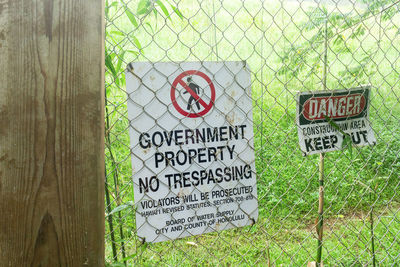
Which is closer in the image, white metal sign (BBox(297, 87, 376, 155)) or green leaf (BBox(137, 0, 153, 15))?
green leaf (BBox(137, 0, 153, 15))

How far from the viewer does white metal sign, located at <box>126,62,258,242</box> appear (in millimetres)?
1528

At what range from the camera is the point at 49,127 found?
1058 millimetres

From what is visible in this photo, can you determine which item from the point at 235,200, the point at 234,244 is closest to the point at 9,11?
the point at 235,200

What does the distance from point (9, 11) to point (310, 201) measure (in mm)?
2815

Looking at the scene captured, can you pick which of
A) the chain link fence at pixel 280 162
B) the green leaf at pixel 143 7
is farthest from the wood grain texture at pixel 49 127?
the green leaf at pixel 143 7

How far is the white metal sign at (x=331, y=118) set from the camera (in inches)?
76.1

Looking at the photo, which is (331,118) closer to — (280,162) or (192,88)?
(192,88)

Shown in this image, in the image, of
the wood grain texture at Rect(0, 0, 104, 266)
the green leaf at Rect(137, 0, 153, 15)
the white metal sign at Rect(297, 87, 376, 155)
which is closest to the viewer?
the wood grain texture at Rect(0, 0, 104, 266)

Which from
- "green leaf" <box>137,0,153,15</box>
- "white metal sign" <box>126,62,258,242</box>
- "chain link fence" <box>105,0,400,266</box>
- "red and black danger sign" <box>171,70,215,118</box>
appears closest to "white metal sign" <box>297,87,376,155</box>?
"chain link fence" <box>105,0,400,266</box>

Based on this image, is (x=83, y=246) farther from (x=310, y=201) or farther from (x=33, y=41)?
(x=310, y=201)

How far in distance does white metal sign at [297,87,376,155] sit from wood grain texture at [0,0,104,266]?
1.16m

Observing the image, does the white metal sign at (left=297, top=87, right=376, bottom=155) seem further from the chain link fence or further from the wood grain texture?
the wood grain texture

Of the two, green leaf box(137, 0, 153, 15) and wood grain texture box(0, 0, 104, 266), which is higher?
green leaf box(137, 0, 153, 15)

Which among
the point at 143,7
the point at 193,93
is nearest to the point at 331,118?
the point at 193,93
